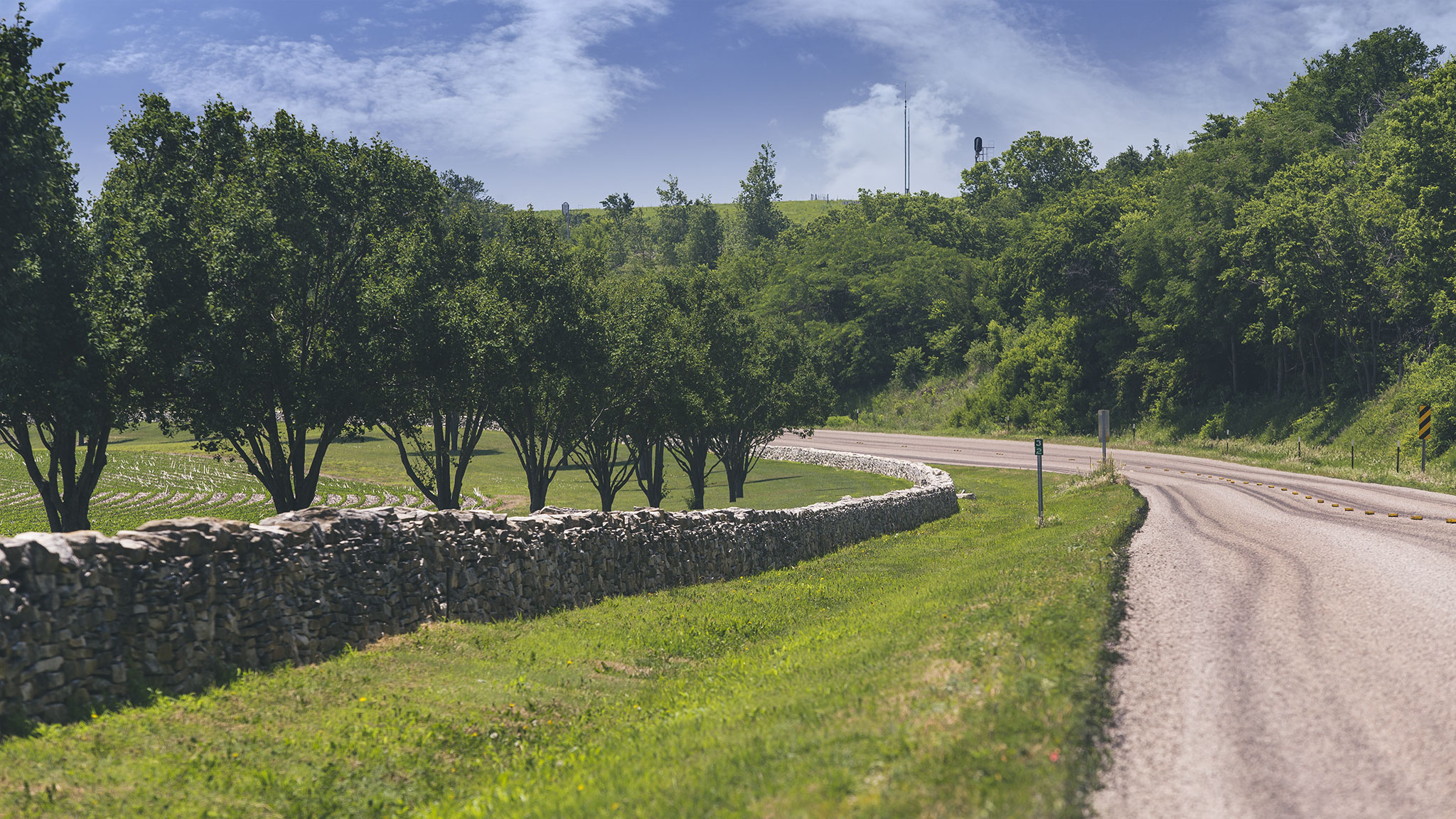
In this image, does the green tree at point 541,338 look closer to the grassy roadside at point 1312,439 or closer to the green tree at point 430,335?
the green tree at point 430,335

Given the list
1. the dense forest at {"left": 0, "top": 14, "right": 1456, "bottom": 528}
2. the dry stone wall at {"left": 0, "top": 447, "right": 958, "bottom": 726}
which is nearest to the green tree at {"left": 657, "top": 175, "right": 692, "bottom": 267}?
the dense forest at {"left": 0, "top": 14, "right": 1456, "bottom": 528}

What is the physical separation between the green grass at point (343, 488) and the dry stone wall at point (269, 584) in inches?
888

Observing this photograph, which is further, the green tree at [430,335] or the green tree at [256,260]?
the green tree at [430,335]

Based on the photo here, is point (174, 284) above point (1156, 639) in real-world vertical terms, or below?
above

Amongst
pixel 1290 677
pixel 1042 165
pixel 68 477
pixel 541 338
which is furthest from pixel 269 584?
pixel 1042 165

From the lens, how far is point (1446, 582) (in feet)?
41.8

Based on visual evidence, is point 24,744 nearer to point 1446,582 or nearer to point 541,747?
point 541,747

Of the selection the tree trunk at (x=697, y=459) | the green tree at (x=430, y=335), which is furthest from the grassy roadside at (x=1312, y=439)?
the green tree at (x=430, y=335)

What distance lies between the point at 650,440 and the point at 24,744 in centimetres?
3228

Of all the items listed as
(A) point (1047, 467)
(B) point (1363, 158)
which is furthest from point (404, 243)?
(B) point (1363, 158)

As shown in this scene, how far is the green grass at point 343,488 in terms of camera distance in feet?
132

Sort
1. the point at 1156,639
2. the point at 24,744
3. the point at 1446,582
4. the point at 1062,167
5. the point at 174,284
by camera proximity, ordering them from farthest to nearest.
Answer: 1. the point at 1062,167
2. the point at 174,284
3. the point at 1446,582
4. the point at 1156,639
5. the point at 24,744

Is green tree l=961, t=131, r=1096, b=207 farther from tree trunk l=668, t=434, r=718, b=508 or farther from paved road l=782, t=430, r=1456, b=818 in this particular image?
paved road l=782, t=430, r=1456, b=818

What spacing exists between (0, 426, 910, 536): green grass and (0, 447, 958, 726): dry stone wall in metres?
22.6
